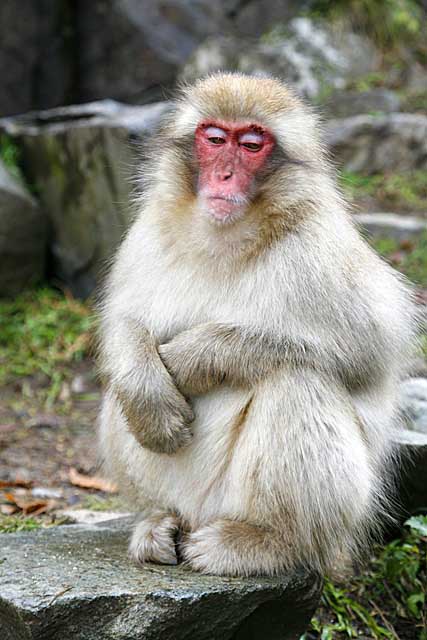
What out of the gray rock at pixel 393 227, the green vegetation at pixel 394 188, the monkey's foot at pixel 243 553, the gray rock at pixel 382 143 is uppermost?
the gray rock at pixel 382 143

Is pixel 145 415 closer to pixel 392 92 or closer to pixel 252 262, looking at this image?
pixel 252 262

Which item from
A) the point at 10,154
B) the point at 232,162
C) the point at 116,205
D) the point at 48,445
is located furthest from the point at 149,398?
the point at 10,154

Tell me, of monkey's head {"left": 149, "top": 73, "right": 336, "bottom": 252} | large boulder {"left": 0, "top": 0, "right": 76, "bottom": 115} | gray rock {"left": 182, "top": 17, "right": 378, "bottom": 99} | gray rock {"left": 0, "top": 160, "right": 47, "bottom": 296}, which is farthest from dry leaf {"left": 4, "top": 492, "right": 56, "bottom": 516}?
large boulder {"left": 0, "top": 0, "right": 76, "bottom": 115}

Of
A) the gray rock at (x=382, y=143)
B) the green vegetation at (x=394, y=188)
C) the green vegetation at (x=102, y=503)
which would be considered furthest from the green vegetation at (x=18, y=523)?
the gray rock at (x=382, y=143)

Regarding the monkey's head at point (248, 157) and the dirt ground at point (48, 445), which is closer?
the monkey's head at point (248, 157)

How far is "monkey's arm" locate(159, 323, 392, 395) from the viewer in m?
3.32

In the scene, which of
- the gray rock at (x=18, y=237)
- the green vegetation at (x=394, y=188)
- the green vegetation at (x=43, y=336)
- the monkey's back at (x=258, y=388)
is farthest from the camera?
the green vegetation at (x=394, y=188)

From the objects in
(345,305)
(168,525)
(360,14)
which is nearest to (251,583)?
(168,525)

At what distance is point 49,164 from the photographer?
28.1 ft

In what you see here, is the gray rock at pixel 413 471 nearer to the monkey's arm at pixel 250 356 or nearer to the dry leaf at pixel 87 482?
the monkey's arm at pixel 250 356

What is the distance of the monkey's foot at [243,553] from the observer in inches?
130

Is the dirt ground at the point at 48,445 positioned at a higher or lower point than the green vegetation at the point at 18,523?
lower

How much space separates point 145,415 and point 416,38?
30.4ft

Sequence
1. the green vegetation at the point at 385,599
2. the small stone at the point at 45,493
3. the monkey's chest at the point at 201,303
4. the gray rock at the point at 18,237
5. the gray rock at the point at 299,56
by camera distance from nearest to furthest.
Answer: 1. the monkey's chest at the point at 201,303
2. the green vegetation at the point at 385,599
3. the small stone at the point at 45,493
4. the gray rock at the point at 18,237
5. the gray rock at the point at 299,56
